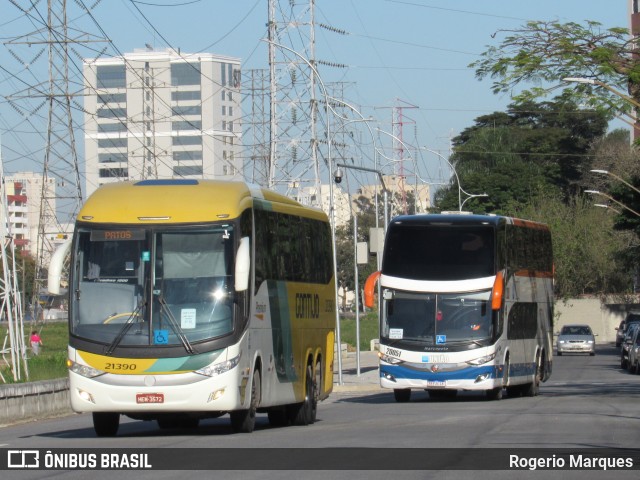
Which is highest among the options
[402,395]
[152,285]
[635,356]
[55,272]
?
[55,272]

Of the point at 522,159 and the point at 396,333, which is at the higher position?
the point at 522,159

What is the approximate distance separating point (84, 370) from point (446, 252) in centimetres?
1264

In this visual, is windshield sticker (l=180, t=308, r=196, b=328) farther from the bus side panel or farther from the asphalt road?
the asphalt road

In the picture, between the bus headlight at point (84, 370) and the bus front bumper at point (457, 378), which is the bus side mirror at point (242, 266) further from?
the bus front bumper at point (457, 378)

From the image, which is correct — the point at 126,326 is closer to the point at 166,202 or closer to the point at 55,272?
the point at 55,272

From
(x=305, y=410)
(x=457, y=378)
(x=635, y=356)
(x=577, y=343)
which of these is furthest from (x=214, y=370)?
(x=577, y=343)

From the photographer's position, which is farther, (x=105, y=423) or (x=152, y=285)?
(x=105, y=423)

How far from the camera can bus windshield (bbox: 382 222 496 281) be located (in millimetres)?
27484

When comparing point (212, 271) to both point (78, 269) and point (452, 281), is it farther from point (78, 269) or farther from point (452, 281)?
point (452, 281)

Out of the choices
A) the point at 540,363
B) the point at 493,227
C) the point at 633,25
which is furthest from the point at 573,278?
the point at 493,227

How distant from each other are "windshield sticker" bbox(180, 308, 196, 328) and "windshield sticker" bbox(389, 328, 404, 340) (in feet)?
40.0

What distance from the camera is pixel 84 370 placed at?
16422 millimetres

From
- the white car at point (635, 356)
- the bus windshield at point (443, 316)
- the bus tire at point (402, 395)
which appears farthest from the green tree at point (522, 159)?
the bus windshield at point (443, 316)

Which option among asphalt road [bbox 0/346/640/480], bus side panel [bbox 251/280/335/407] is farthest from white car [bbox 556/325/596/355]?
bus side panel [bbox 251/280/335/407]
